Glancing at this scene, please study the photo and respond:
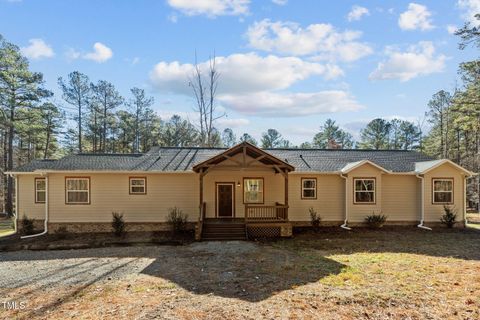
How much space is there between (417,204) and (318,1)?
1126 cm

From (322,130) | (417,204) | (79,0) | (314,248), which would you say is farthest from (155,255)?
(322,130)

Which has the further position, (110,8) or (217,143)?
(217,143)

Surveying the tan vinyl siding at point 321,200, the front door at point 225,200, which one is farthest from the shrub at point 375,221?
the front door at point 225,200

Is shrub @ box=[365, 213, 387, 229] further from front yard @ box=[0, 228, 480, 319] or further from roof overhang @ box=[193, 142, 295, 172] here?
roof overhang @ box=[193, 142, 295, 172]

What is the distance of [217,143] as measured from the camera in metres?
46.2

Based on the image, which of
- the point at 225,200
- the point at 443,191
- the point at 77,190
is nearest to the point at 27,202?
the point at 77,190

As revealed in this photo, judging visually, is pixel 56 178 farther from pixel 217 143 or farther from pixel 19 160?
pixel 217 143

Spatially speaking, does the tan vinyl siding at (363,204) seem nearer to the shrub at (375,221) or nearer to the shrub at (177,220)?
the shrub at (375,221)

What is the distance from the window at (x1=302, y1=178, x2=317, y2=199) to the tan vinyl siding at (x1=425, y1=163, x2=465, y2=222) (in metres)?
5.70

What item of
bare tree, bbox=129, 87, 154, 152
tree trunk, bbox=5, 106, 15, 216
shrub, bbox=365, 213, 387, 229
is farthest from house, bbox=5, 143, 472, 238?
bare tree, bbox=129, 87, 154, 152

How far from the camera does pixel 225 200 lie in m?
15.7

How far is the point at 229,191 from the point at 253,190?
4.09ft

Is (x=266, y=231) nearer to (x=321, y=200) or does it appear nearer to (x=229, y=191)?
(x=229, y=191)

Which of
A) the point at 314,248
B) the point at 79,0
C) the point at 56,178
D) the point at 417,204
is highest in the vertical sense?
the point at 79,0
